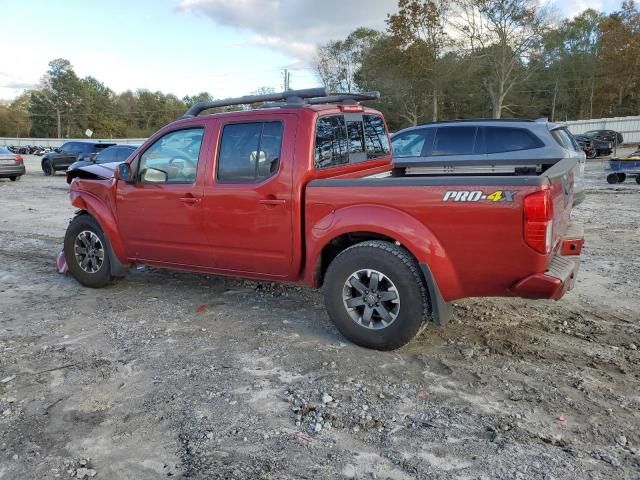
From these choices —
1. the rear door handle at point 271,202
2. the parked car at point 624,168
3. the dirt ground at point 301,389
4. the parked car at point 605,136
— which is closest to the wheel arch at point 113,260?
the dirt ground at point 301,389

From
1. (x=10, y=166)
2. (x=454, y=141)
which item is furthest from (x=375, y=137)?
(x=10, y=166)

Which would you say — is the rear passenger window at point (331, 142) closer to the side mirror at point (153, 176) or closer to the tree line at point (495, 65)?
the side mirror at point (153, 176)

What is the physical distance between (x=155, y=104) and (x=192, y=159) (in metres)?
101

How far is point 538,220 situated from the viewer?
11.1ft

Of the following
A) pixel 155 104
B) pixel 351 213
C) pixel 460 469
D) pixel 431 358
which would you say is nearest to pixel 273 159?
pixel 351 213

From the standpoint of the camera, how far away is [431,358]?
4.00 metres

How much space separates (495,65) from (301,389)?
1483 inches

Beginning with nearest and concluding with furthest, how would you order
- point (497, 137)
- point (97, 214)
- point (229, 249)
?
1. point (229, 249)
2. point (97, 214)
3. point (497, 137)

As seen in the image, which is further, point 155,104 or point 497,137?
point 155,104

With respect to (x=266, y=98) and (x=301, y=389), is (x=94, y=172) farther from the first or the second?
(x=301, y=389)

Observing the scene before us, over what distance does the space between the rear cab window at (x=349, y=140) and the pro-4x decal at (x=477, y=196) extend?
1293mm

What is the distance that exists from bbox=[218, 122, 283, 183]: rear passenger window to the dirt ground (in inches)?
53.1

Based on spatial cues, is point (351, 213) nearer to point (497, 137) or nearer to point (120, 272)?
point (120, 272)

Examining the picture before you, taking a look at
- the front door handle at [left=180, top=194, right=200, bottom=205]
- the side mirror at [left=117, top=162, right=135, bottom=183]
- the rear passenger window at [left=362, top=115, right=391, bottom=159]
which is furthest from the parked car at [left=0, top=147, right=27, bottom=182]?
the rear passenger window at [left=362, top=115, right=391, bottom=159]
